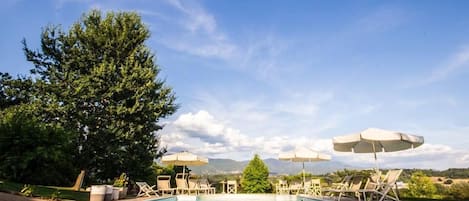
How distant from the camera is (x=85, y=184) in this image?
1742 cm

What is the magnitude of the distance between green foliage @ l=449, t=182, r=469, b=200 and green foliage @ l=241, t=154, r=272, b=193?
8.37 m

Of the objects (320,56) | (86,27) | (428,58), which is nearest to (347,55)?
(320,56)

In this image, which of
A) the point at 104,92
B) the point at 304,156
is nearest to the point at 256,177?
the point at 304,156

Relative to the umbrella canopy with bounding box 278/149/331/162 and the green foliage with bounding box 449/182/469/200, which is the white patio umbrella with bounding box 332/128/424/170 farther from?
the umbrella canopy with bounding box 278/149/331/162

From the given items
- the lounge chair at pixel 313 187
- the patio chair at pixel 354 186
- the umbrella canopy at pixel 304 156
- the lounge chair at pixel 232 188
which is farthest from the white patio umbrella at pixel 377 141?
the lounge chair at pixel 232 188

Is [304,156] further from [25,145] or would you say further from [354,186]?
[25,145]

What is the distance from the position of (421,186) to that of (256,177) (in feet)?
24.9

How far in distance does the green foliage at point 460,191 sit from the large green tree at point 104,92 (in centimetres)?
1347

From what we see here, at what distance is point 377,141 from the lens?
10.2m

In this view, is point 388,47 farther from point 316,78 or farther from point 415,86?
point 316,78

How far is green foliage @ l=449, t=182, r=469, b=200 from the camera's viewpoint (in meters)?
12.1

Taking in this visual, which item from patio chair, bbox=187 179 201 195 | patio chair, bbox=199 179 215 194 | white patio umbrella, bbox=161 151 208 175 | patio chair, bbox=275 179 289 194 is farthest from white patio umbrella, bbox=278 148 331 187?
patio chair, bbox=187 179 201 195

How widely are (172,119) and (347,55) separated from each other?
33.0ft

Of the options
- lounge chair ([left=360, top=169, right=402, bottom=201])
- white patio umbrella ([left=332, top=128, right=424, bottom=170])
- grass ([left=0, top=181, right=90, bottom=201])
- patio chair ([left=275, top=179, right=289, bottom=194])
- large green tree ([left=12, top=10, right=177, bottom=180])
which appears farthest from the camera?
large green tree ([left=12, top=10, right=177, bottom=180])
